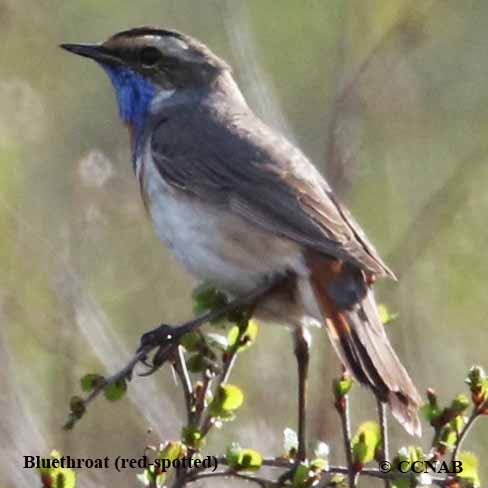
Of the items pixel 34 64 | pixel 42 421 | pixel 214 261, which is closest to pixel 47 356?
pixel 42 421

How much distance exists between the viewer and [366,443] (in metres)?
4.11

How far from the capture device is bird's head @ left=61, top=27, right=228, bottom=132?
5.86 meters

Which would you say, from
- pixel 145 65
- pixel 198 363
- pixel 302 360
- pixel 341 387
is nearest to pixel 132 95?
pixel 145 65

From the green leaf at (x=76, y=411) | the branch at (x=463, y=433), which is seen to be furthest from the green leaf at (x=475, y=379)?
the green leaf at (x=76, y=411)

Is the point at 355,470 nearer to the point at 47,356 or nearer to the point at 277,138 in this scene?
the point at 277,138

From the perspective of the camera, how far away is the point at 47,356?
693cm

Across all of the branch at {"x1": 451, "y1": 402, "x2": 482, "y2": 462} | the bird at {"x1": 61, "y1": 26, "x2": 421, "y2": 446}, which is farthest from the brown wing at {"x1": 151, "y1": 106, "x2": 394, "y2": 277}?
the branch at {"x1": 451, "y1": 402, "x2": 482, "y2": 462}

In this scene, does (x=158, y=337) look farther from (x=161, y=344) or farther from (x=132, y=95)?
(x=132, y=95)

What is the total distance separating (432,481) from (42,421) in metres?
2.64

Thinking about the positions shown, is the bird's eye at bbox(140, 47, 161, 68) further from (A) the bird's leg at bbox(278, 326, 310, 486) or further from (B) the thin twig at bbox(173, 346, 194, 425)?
(B) the thin twig at bbox(173, 346, 194, 425)

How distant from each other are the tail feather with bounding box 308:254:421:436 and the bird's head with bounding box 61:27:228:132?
122 centimetres

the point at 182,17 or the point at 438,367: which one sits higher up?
the point at 182,17

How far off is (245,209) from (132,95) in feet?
3.05

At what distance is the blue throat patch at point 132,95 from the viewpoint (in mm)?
5898
